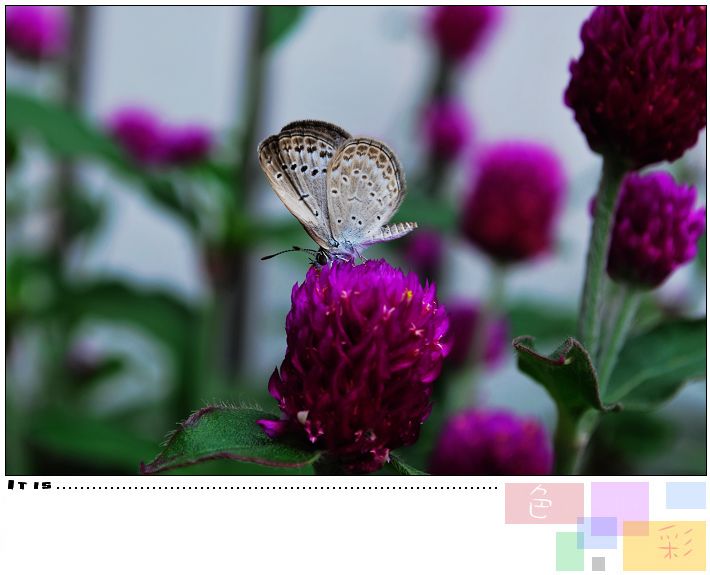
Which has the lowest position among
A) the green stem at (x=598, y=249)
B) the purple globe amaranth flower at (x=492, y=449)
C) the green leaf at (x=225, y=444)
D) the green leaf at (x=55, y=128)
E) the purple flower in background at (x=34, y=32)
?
the purple globe amaranth flower at (x=492, y=449)

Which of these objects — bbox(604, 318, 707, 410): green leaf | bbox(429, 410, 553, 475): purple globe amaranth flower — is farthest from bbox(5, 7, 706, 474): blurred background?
bbox(604, 318, 707, 410): green leaf

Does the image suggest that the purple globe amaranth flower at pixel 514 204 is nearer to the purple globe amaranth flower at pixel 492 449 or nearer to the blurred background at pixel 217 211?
the blurred background at pixel 217 211

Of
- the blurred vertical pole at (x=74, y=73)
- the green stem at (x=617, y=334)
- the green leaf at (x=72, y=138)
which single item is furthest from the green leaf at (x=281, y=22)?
the blurred vertical pole at (x=74, y=73)

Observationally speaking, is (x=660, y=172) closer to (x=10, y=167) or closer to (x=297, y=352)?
(x=297, y=352)

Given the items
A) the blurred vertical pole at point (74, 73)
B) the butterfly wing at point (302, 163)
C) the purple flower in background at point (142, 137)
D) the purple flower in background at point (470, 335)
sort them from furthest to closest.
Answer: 1. the blurred vertical pole at point (74, 73)
2. the purple flower in background at point (142, 137)
3. the purple flower in background at point (470, 335)
4. the butterfly wing at point (302, 163)

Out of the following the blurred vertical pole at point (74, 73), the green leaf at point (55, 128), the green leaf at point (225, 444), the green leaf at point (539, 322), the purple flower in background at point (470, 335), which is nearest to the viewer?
the green leaf at point (225, 444)

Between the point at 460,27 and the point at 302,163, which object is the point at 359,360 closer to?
the point at 302,163

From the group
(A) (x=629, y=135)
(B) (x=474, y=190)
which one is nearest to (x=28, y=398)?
(B) (x=474, y=190)
